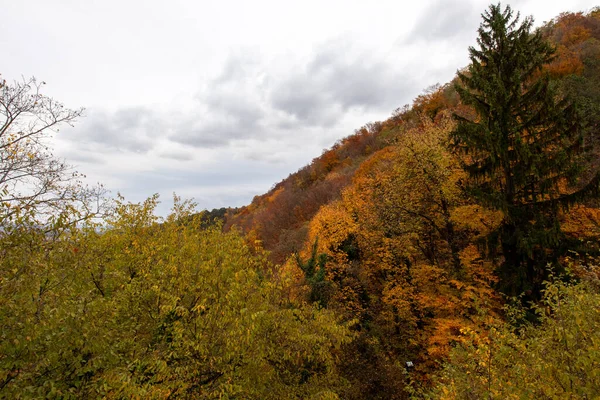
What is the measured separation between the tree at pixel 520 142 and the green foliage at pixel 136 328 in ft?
30.5

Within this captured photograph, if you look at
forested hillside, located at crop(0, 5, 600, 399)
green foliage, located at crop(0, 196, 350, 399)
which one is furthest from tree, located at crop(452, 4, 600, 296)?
green foliage, located at crop(0, 196, 350, 399)

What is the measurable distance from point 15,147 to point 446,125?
23.0 m

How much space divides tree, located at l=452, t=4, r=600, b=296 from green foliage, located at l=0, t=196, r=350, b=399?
9.29m

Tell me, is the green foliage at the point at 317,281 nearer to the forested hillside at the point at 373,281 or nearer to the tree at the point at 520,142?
the forested hillside at the point at 373,281

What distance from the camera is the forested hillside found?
265 inches

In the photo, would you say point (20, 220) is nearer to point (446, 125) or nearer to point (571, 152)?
point (571, 152)

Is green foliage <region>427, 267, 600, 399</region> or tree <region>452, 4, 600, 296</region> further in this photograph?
tree <region>452, 4, 600, 296</region>

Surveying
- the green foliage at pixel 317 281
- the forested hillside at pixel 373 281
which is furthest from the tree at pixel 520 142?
the green foliage at pixel 317 281

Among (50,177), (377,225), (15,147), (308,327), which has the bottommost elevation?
(308,327)

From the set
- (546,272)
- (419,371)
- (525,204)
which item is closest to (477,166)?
(525,204)

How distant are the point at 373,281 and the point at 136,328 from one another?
19382 millimetres

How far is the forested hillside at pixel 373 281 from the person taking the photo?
673cm

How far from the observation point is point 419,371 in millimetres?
18031

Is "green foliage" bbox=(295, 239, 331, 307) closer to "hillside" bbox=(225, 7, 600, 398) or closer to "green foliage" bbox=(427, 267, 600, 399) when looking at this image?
"hillside" bbox=(225, 7, 600, 398)
